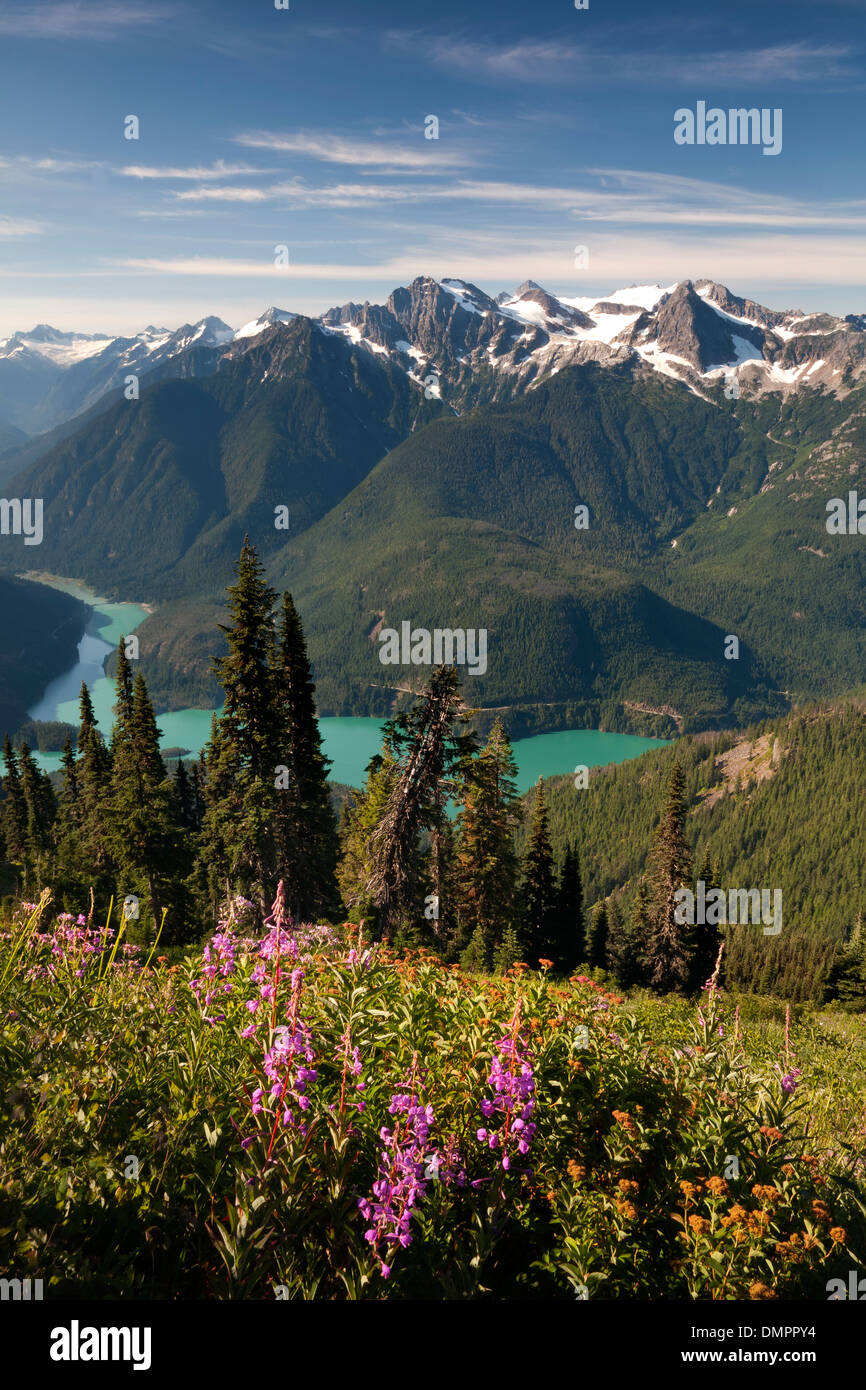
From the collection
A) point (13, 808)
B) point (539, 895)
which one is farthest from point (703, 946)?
point (13, 808)

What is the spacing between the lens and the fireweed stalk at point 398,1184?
12.3 feet

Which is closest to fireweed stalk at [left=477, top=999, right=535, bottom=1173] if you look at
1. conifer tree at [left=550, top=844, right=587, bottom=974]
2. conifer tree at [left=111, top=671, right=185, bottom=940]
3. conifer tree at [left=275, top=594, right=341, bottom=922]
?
conifer tree at [left=275, top=594, right=341, bottom=922]

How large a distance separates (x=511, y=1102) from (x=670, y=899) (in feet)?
147

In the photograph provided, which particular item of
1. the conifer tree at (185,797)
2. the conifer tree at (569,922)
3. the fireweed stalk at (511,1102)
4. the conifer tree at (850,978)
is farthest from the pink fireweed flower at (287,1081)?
the conifer tree at (185,797)

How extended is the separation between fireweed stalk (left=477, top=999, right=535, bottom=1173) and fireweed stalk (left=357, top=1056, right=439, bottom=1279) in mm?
520

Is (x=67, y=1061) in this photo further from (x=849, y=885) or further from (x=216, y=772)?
(x=849, y=885)

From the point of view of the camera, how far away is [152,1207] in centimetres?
393

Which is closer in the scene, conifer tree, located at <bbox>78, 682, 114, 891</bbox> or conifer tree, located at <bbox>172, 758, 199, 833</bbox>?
conifer tree, located at <bbox>78, 682, 114, 891</bbox>

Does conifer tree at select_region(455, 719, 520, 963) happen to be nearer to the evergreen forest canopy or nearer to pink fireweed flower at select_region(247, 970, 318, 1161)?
the evergreen forest canopy

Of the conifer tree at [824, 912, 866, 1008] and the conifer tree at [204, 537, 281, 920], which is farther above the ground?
the conifer tree at [204, 537, 281, 920]

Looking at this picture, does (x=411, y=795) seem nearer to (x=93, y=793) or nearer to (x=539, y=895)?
(x=539, y=895)

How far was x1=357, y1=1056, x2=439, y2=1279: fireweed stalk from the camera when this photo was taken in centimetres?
376

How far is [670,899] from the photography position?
45.8 m

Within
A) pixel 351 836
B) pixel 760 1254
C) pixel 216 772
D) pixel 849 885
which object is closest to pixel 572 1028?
pixel 760 1254
